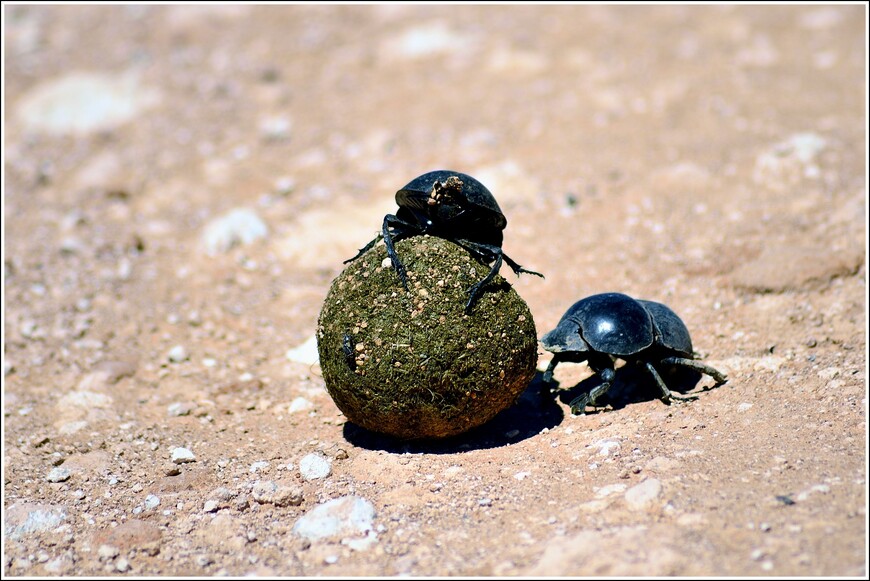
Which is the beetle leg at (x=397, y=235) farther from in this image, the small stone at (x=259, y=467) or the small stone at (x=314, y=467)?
the small stone at (x=259, y=467)

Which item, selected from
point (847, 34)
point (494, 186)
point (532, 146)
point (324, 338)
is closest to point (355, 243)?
point (494, 186)

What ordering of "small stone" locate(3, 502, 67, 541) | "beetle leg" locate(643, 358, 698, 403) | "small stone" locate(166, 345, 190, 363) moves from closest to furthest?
"small stone" locate(3, 502, 67, 541) < "beetle leg" locate(643, 358, 698, 403) < "small stone" locate(166, 345, 190, 363)

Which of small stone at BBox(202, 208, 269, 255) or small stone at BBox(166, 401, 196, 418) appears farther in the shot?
small stone at BBox(202, 208, 269, 255)

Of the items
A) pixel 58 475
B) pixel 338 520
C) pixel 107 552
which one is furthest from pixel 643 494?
pixel 58 475

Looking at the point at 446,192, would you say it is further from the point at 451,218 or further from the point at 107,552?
the point at 107,552

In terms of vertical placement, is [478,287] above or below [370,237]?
above

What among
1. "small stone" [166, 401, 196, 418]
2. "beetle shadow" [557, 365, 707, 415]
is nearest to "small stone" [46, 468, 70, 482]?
"small stone" [166, 401, 196, 418]

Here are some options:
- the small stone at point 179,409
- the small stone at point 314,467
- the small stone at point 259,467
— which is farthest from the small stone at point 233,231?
the small stone at point 314,467

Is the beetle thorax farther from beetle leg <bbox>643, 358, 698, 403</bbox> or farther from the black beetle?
beetle leg <bbox>643, 358, 698, 403</bbox>
